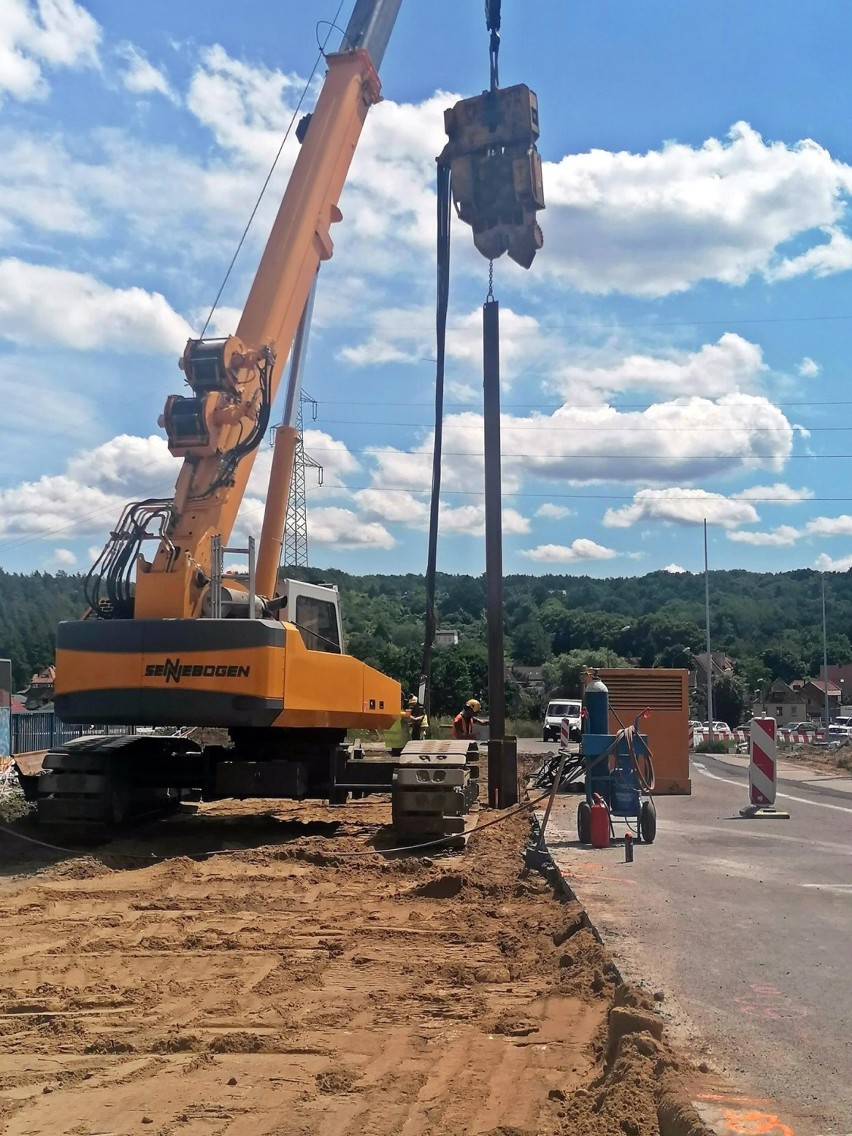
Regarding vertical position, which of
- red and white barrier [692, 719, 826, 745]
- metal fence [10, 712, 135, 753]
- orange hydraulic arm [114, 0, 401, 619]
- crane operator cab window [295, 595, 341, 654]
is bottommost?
red and white barrier [692, 719, 826, 745]

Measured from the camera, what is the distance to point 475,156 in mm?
13969

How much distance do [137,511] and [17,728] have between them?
53.5ft

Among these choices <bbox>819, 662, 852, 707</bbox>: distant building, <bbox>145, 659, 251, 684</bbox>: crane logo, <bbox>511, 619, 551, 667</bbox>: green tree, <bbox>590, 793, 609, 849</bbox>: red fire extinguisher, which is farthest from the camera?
<bbox>819, 662, 852, 707</bbox>: distant building

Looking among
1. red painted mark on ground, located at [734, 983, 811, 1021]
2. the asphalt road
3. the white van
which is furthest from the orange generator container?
the white van

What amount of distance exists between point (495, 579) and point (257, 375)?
4.90 metres

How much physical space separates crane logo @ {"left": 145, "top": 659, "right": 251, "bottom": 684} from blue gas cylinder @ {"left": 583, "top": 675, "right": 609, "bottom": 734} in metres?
4.27

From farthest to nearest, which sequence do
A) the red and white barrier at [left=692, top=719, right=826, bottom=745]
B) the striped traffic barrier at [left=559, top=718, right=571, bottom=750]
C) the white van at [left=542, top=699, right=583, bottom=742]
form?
the red and white barrier at [left=692, top=719, right=826, bottom=745]
the white van at [left=542, top=699, right=583, bottom=742]
the striped traffic barrier at [left=559, top=718, right=571, bottom=750]

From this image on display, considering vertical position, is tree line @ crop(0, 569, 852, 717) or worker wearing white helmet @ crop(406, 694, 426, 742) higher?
tree line @ crop(0, 569, 852, 717)

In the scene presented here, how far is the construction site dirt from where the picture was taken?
4645mm

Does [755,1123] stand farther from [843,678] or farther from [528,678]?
[843,678]

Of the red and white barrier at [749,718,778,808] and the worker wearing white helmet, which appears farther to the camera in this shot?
the worker wearing white helmet

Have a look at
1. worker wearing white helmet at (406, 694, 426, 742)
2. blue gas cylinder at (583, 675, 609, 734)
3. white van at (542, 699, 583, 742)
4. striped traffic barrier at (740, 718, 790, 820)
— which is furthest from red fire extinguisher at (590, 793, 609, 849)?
white van at (542, 699, 583, 742)

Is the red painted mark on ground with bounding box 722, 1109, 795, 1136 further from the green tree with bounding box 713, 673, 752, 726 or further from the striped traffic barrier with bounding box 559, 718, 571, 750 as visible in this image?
the green tree with bounding box 713, 673, 752, 726

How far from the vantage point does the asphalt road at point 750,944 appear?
4605 millimetres
